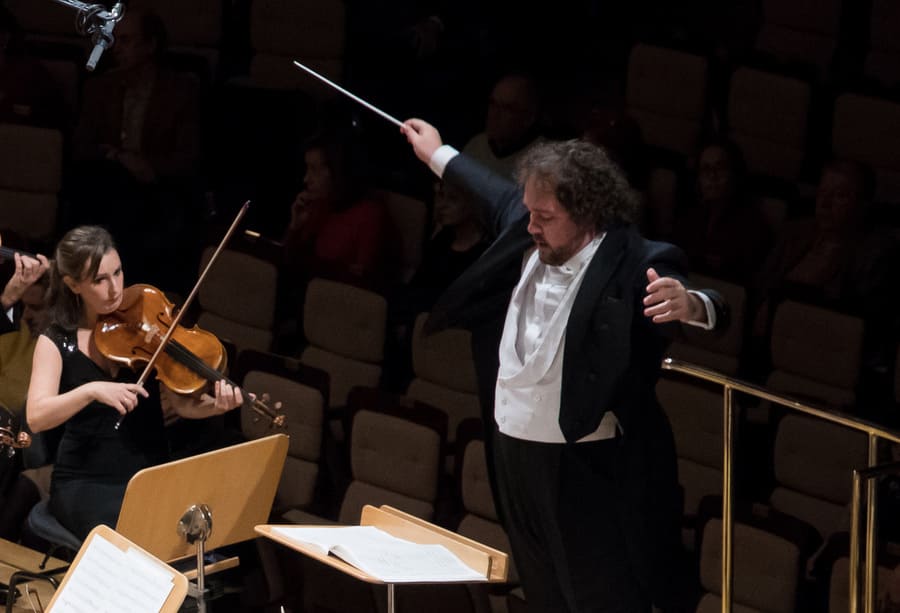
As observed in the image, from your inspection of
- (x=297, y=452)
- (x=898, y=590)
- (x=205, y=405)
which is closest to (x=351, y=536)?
(x=205, y=405)

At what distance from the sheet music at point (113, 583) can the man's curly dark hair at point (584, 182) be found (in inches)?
38.0

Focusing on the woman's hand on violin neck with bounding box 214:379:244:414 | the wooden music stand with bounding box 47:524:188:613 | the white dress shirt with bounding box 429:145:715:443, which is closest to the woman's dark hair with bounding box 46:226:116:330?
the woman's hand on violin neck with bounding box 214:379:244:414

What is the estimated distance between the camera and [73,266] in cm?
328

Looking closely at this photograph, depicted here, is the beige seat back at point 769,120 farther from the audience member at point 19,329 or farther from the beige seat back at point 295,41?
the audience member at point 19,329

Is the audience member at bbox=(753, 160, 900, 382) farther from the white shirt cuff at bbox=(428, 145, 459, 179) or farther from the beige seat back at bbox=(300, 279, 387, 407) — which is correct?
the white shirt cuff at bbox=(428, 145, 459, 179)

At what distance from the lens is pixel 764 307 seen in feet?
14.0

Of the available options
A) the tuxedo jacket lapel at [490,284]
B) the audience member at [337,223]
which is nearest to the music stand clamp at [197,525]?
the tuxedo jacket lapel at [490,284]

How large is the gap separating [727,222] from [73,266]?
6.61 ft

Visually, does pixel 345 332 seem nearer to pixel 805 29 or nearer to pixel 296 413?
pixel 296 413

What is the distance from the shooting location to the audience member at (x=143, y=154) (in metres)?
5.05

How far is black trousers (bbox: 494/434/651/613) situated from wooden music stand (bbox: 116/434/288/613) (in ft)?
1.63

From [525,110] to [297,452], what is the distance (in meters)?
1.24

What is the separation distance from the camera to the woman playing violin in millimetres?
3250

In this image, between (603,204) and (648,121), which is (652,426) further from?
(648,121)
